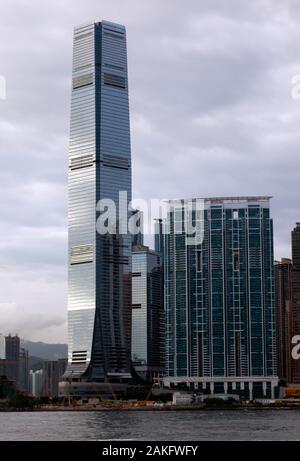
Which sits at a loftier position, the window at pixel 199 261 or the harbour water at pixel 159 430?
the window at pixel 199 261

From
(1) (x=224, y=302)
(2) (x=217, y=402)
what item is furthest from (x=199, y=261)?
(2) (x=217, y=402)

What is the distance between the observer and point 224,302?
7603 inches

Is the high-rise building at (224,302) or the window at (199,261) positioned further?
the window at (199,261)

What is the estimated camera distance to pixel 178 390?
191375mm

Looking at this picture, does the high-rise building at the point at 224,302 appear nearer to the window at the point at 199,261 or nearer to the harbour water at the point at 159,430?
the window at the point at 199,261

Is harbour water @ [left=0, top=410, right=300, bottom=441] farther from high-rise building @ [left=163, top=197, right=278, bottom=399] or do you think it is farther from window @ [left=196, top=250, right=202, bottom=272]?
window @ [left=196, top=250, right=202, bottom=272]

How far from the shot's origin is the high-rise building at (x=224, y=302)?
18950cm

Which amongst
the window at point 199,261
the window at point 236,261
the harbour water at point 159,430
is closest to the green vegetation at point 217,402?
the window at point 236,261

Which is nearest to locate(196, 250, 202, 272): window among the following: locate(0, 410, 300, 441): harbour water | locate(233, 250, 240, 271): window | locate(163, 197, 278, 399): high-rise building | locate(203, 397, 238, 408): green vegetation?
locate(163, 197, 278, 399): high-rise building

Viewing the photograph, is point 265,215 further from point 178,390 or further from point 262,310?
point 178,390
